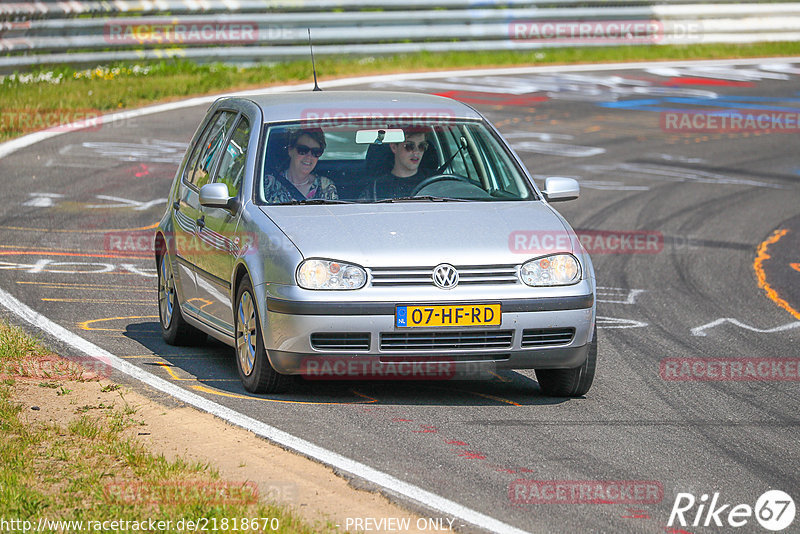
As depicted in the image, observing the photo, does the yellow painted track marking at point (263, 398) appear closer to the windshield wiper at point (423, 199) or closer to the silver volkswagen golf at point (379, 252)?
the silver volkswagen golf at point (379, 252)

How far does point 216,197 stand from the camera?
7879mm

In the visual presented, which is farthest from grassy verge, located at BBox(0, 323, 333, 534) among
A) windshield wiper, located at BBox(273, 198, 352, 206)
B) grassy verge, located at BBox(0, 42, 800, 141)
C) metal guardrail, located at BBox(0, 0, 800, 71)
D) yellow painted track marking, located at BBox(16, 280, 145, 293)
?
metal guardrail, located at BBox(0, 0, 800, 71)

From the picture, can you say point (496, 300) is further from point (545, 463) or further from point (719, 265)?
point (719, 265)

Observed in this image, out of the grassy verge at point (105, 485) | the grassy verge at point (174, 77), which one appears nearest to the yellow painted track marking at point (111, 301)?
the grassy verge at point (105, 485)

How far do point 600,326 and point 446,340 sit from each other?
3197 mm

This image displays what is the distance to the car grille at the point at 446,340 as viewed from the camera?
710 cm

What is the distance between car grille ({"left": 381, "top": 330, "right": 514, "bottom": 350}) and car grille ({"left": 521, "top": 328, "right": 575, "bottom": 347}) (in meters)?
0.10

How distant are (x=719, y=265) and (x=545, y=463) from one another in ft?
23.3

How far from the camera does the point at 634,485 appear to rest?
596 centimetres

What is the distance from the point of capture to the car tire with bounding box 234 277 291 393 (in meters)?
7.38

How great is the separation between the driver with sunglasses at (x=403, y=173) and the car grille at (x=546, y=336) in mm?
1331

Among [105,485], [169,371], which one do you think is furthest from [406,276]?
[105,485]

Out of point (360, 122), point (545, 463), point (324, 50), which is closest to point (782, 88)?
point (324, 50)

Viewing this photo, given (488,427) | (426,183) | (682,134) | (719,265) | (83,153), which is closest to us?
(488,427)
